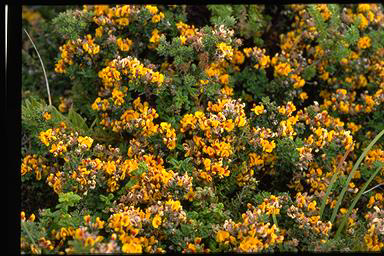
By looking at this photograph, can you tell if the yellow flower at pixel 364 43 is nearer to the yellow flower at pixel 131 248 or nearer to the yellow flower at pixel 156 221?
the yellow flower at pixel 156 221

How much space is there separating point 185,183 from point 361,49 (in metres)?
1.68

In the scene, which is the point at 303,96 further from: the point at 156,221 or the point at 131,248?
the point at 131,248

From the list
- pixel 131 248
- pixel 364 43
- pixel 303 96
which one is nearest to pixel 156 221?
pixel 131 248

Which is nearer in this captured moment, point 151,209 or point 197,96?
point 151,209

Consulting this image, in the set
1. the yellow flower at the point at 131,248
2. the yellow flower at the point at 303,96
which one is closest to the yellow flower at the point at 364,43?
the yellow flower at the point at 303,96

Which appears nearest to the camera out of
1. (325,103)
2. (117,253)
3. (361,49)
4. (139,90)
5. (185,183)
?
(117,253)

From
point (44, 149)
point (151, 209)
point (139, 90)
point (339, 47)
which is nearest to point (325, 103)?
point (339, 47)

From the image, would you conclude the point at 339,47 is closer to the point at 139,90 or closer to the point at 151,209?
the point at 139,90

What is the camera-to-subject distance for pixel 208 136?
2789mm

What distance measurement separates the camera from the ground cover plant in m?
2.48

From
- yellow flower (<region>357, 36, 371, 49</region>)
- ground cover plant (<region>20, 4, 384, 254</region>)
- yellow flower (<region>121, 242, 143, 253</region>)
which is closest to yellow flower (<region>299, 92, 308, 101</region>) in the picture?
ground cover plant (<region>20, 4, 384, 254</region>)

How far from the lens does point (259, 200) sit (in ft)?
8.98

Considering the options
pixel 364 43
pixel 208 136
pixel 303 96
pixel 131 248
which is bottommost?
pixel 131 248

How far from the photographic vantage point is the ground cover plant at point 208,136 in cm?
248
